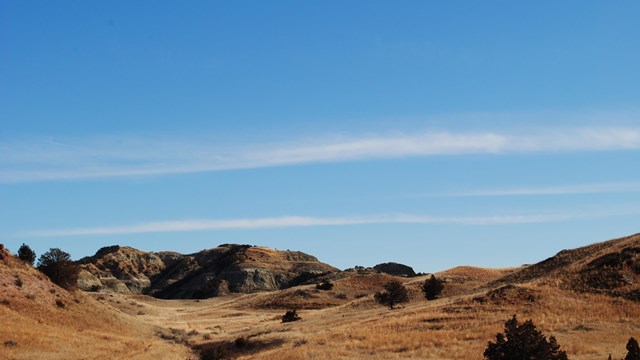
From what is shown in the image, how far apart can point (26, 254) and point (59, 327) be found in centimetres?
1529

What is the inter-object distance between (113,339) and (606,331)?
34.7 metres

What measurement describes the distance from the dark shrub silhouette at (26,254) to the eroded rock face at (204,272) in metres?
79.7

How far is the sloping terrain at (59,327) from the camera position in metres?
37.8

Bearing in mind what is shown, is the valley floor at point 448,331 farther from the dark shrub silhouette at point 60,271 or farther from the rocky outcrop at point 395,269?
the rocky outcrop at point 395,269

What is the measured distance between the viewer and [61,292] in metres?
54.5

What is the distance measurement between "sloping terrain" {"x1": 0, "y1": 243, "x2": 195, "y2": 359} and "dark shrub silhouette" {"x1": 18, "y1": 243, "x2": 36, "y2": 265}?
1961mm

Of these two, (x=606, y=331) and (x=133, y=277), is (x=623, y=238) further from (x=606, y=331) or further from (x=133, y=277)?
(x=133, y=277)

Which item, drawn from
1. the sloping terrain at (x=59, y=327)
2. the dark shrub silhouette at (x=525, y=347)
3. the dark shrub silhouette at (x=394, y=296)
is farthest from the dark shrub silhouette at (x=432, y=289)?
the dark shrub silhouette at (x=525, y=347)

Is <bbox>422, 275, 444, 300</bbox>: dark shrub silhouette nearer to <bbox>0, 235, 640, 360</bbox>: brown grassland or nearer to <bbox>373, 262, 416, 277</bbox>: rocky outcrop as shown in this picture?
<bbox>0, 235, 640, 360</bbox>: brown grassland

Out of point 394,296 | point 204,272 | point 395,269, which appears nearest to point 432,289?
point 394,296

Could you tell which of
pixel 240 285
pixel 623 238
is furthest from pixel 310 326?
pixel 240 285

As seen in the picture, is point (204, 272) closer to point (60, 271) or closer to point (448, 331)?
point (60, 271)

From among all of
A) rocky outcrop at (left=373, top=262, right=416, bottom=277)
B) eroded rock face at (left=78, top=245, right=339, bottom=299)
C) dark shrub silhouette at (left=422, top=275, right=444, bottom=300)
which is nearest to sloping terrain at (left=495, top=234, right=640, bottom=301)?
dark shrub silhouette at (left=422, top=275, right=444, bottom=300)

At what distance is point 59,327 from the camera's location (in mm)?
46094
